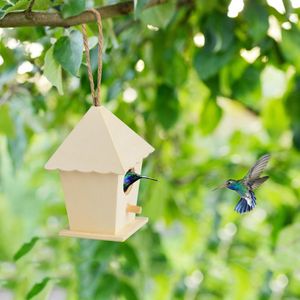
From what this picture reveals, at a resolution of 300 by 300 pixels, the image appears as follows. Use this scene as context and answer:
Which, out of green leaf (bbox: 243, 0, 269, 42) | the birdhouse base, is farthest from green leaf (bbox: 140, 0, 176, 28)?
the birdhouse base

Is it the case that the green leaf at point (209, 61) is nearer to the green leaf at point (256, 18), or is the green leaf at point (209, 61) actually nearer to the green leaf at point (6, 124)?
the green leaf at point (256, 18)

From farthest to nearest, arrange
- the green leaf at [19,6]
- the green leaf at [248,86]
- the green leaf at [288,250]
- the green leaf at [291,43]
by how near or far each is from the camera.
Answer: the green leaf at [288,250] < the green leaf at [248,86] < the green leaf at [291,43] < the green leaf at [19,6]

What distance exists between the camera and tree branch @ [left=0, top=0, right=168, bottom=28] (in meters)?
0.68

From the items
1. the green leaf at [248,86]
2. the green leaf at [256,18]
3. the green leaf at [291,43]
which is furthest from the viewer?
the green leaf at [248,86]

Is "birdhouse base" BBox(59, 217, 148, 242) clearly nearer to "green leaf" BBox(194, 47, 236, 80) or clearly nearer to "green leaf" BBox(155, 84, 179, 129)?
"green leaf" BBox(194, 47, 236, 80)

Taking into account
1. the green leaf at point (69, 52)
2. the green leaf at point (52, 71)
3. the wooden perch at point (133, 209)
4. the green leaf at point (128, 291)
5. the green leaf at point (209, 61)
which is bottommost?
the green leaf at point (128, 291)

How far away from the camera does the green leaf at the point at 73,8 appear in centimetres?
70

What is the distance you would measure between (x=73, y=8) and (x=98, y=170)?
16cm

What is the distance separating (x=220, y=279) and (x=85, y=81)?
33.5 inches

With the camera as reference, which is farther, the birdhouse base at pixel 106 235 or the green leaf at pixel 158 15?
the green leaf at pixel 158 15

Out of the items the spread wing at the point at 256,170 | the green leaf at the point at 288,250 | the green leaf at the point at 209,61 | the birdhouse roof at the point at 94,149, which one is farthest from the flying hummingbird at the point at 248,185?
the green leaf at the point at 288,250

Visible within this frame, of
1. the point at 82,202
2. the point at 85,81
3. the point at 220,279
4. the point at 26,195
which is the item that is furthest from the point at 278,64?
the point at 26,195

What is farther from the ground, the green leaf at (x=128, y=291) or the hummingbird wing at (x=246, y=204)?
the hummingbird wing at (x=246, y=204)

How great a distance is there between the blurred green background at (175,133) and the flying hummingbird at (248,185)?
186 mm
